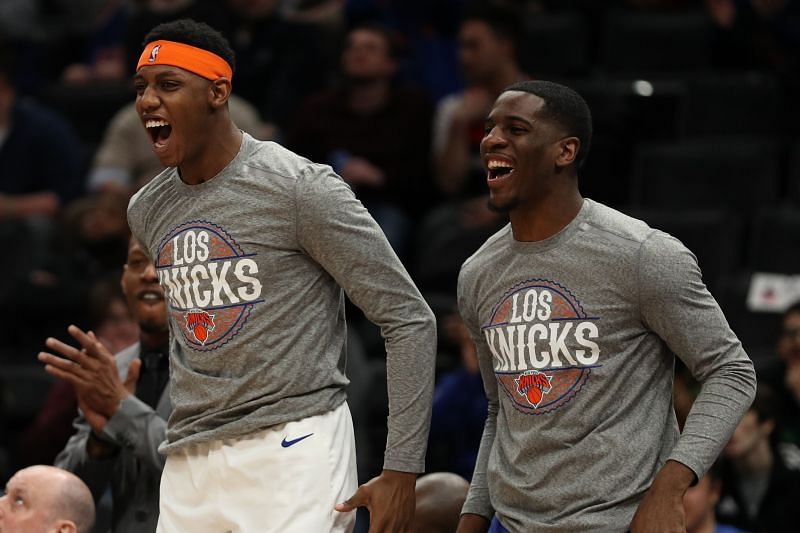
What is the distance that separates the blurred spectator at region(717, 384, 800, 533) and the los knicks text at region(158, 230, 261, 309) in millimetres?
2694

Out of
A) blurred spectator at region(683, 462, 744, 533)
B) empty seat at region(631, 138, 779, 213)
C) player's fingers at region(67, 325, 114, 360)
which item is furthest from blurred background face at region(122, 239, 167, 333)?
empty seat at region(631, 138, 779, 213)

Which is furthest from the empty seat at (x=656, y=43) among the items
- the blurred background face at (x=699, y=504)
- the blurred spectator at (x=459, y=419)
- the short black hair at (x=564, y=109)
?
the short black hair at (x=564, y=109)

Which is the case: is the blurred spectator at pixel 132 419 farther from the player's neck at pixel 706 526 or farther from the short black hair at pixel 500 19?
the short black hair at pixel 500 19

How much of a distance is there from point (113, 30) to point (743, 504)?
5.92 metres

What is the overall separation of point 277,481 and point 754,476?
2.81m

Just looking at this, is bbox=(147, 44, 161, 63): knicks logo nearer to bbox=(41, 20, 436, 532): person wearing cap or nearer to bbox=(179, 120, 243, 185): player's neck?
bbox=(41, 20, 436, 532): person wearing cap

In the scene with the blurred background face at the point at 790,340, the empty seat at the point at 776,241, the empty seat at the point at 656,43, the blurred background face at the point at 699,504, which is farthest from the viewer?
the empty seat at the point at 656,43

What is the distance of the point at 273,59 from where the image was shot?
27.4 ft

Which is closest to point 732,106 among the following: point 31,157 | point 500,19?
point 500,19

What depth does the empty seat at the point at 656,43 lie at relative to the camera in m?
8.10

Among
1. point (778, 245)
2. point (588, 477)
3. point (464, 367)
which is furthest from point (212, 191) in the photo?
point (778, 245)

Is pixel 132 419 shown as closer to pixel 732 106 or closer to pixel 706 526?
pixel 706 526

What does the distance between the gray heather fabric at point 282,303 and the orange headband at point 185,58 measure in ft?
0.79

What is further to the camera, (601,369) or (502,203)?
(502,203)
